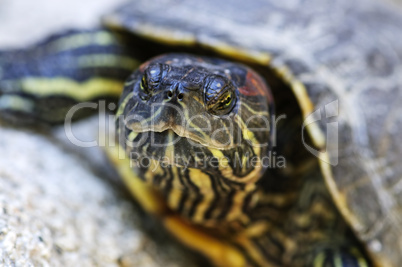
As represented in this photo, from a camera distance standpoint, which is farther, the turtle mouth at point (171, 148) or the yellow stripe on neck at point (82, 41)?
the yellow stripe on neck at point (82, 41)

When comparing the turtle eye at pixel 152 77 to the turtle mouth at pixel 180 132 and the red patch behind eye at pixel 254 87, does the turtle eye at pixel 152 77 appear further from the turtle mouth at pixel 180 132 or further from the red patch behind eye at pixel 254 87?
the red patch behind eye at pixel 254 87

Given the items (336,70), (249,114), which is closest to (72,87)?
(249,114)

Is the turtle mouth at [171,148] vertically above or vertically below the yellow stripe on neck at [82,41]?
below

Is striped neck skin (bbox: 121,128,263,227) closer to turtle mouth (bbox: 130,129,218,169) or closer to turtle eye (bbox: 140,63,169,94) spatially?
turtle mouth (bbox: 130,129,218,169)

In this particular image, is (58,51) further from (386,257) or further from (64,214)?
(386,257)


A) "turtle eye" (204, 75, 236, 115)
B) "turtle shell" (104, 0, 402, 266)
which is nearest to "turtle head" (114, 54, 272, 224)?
"turtle eye" (204, 75, 236, 115)

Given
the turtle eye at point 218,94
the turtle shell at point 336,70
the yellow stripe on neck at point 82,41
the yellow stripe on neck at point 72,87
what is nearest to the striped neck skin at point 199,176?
the turtle eye at point 218,94

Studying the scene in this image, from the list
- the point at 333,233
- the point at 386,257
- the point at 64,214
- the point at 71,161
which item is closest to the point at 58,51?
the point at 71,161

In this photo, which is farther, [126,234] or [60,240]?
[126,234]
